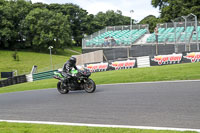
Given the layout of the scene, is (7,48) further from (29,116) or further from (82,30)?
(29,116)

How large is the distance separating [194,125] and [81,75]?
20.0ft

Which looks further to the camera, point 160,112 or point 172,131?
point 160,112

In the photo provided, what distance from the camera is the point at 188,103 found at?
23.3 ft

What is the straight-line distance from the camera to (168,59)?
21078 millimetres

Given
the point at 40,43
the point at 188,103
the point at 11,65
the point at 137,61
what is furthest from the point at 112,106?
the point at 40,43

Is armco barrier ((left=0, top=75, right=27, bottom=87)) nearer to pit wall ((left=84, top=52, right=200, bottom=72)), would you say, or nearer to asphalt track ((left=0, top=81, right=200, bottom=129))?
pit wall ((left=84, top=52, right=200, bottom=72))

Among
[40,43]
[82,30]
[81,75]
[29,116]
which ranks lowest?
[29,116]

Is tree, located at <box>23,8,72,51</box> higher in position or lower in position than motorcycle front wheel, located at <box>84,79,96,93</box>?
higher

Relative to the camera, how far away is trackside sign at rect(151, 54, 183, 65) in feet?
67.8

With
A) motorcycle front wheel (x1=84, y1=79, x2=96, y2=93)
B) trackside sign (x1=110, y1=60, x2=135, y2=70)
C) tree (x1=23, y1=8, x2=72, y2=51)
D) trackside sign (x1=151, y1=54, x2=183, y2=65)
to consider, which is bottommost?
motorcycle front wheel (x1=84, y1=79, x2=96, y2=93)

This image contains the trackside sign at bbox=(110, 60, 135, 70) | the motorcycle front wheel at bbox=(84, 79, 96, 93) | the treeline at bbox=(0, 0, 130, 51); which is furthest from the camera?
the treeline at bbox=(0, 0, 130, 51)

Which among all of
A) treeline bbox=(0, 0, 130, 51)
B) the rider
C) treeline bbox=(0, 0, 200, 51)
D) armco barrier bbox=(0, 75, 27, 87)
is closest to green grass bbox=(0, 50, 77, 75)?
treeline bbox=(0, 0, 200, 51)

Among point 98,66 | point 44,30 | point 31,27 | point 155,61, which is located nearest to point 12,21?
point 31,27

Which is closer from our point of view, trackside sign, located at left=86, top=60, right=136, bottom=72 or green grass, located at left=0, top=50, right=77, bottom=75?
trackside sign, located at left=86, top=60, right=136, bottom=72
